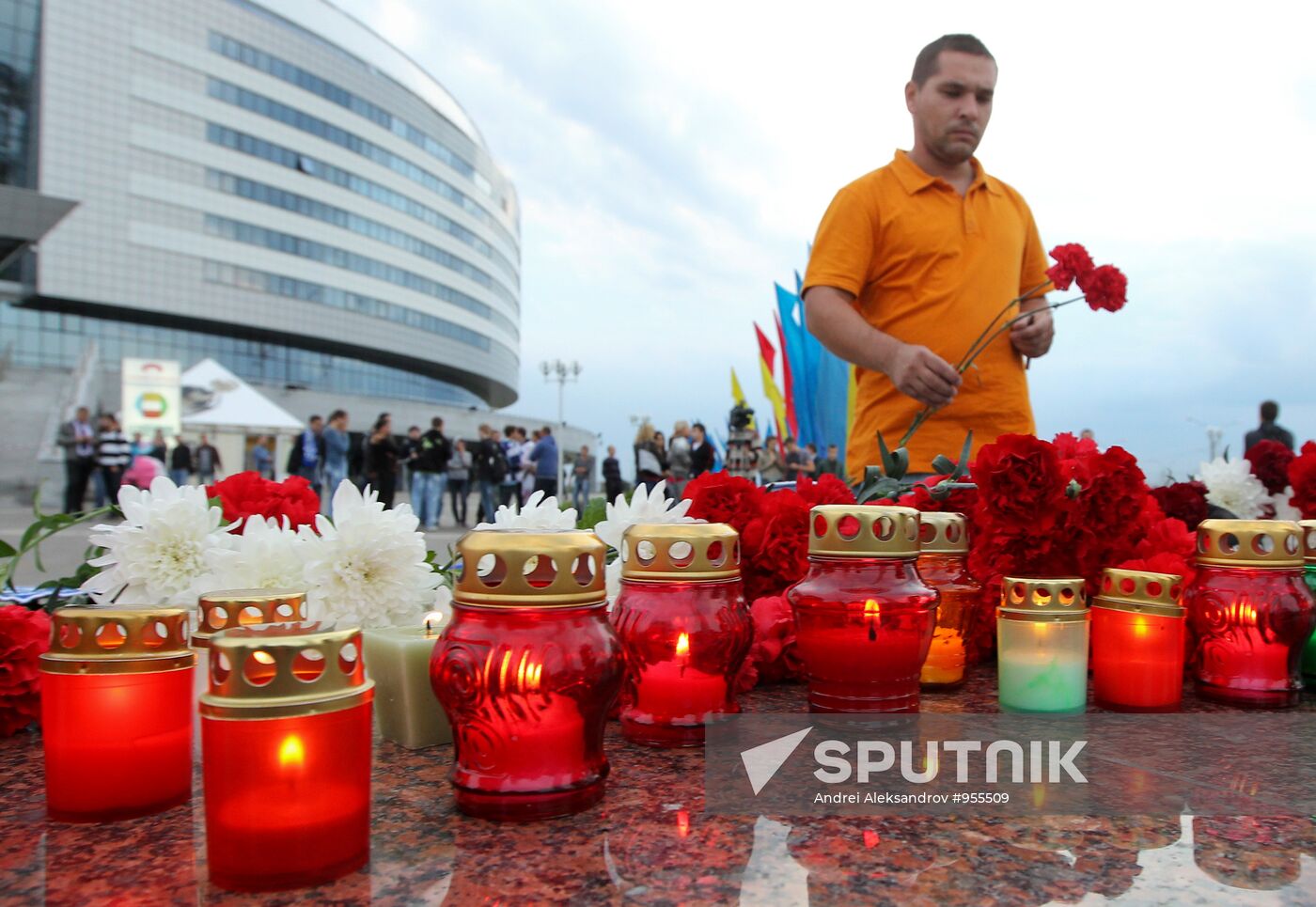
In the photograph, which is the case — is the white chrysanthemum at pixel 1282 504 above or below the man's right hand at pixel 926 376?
below

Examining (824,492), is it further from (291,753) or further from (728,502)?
(291,753)

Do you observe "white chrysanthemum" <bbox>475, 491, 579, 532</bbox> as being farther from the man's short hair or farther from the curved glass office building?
the curved glass office building

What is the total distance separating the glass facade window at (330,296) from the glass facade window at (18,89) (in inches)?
290

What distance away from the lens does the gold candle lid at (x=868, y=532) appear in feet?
3.22

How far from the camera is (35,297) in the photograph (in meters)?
35.6

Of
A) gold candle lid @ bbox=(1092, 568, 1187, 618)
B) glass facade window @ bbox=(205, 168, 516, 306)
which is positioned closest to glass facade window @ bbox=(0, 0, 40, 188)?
glass facade window @ bbox=(205, 168, 516, 306)

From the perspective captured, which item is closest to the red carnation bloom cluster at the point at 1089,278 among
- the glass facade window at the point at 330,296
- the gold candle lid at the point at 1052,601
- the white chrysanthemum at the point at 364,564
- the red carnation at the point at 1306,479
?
the red carnation at the point at 1306,479

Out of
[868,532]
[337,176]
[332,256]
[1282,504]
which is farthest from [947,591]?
[337,176]

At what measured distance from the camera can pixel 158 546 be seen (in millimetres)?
1104

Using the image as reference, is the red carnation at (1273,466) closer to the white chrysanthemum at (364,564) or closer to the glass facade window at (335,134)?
the white chrysanthemum at (364,564)

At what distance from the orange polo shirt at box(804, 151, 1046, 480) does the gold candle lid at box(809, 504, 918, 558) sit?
1.38 m

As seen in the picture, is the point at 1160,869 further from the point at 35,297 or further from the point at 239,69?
the point at 239,69

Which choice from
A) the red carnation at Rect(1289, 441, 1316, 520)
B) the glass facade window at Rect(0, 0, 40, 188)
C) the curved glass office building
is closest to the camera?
the red carnation at Rect(1289, 441, 1316, 520)

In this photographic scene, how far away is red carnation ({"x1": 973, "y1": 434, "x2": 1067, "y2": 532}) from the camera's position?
1242 millimetres
